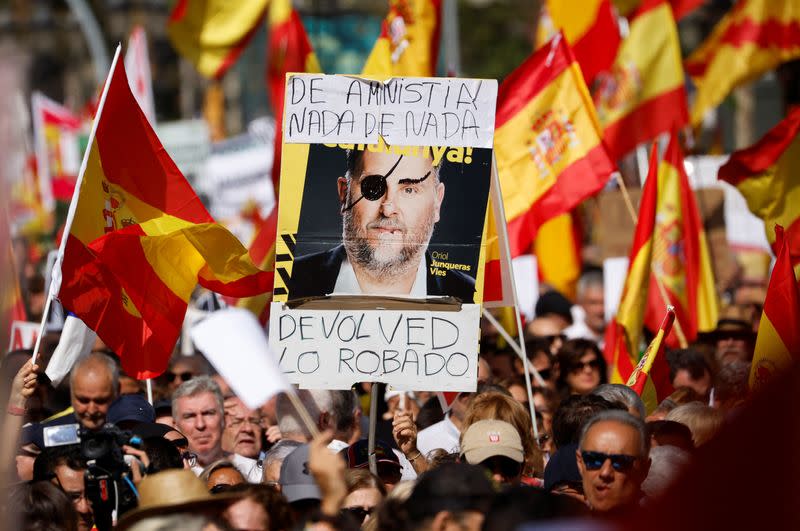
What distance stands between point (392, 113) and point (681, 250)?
444 centimetres

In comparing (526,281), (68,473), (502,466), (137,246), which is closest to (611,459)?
(502,466)

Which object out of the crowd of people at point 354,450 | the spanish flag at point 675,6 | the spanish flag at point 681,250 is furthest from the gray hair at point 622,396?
the spanish flag at point 675,6

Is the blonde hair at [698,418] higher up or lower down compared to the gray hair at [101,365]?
lower down

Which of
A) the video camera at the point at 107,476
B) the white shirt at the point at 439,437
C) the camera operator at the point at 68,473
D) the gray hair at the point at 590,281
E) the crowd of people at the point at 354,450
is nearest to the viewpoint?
the crowd of people at the point at 354,450

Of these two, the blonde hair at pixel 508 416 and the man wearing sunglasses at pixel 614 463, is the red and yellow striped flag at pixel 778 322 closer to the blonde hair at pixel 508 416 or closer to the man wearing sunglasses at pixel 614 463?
the blonde hair at pixel 508 416

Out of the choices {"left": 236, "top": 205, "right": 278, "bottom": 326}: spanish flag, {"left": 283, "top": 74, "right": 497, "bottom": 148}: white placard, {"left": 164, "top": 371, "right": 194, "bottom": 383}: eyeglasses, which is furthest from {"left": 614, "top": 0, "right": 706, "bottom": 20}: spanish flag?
{"left": 283, "top": 74, "right": 497, "bottom": 148}: white placard

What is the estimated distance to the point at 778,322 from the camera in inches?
285

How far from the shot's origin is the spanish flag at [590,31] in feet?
40.2

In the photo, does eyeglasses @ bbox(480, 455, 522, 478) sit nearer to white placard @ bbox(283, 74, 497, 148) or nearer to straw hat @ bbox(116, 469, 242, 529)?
straw hat @ bbox(116, 469, 242, 529)

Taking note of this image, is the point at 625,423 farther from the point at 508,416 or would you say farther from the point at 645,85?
the point at 645,85

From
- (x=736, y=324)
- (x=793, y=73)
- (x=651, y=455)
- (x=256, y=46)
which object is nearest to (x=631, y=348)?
(x=736, y=324)

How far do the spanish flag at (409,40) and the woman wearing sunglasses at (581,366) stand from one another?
289cm

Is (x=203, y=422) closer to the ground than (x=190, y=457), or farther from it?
farther from it

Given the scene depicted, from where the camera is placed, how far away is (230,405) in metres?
7.64
